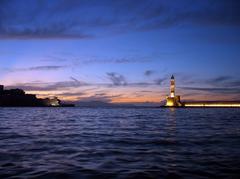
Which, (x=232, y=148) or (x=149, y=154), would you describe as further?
(x=232, y=148)

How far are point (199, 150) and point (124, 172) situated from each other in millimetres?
7061

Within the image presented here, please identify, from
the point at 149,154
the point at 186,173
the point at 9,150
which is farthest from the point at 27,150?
the point at 186,173

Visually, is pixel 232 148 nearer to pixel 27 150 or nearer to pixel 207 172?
pixel 207 172

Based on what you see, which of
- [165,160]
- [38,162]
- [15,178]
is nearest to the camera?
[15,178]

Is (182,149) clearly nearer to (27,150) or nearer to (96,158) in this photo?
(96,158)

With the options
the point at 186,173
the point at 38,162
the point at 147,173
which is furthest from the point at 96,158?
the point at 186,173

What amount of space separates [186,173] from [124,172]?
2298mm

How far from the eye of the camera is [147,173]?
11.6 meters

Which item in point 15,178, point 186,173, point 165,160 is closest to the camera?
point 15,178

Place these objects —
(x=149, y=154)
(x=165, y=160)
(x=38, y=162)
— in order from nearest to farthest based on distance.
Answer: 1. (x=38, y=162)
2. (x=165, y=160)
3. (x=149, y=154)

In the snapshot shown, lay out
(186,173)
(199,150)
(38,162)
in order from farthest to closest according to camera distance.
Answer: (199,150) < (38,162) < (186,173)

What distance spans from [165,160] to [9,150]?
27.7ft

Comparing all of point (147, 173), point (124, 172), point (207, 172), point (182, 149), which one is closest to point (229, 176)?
point (207, 172)

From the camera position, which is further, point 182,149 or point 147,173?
point 182,149
